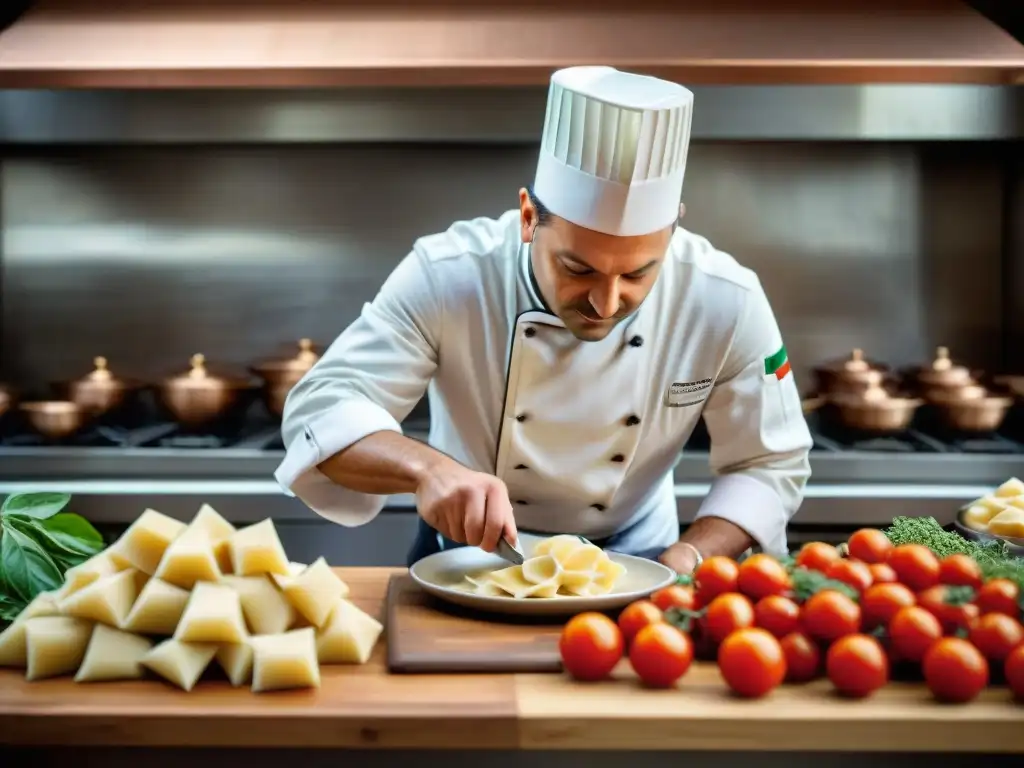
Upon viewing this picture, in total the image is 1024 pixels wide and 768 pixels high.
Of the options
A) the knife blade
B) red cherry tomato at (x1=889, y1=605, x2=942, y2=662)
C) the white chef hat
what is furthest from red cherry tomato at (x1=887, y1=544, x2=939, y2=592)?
the white chef hat

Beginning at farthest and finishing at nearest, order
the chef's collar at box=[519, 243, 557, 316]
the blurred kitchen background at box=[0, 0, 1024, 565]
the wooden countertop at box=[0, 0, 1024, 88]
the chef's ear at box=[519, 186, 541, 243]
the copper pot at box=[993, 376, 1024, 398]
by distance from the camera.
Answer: the blurred kitchen background at box=[0, 0, 1024, 565] < the copper pot at box=[993, 376, 1024, 398] < the wooden countertop at box=[0, 0, 1024, 88] < the chef's collar at box=[519, 243, 557, 316] < the chef's ear at box=[519, 186, 541, 243]

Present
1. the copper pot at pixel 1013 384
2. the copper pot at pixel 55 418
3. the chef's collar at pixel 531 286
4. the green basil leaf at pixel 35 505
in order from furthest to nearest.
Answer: the copper pot at pixel 1013 384, the copper pot at pixel 55 418, the chef's collar at pixel 531 286, the green basil leaf at pixel 35 505

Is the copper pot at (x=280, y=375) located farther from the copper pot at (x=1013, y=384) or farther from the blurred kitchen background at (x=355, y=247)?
the copper pot at (x=1013, y=384)

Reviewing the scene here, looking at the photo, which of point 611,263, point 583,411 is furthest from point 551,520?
point 611,263

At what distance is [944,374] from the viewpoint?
3.10 meters

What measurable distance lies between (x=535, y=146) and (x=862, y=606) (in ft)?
6.95

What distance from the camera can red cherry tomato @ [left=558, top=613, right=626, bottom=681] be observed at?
133 cm

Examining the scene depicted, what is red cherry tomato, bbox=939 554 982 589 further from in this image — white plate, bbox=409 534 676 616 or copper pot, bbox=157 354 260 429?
copper pot, bbox=157 354 260 429

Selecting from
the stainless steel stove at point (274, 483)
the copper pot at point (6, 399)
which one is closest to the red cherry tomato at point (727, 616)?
the stainless steel stove at point (274, 483)

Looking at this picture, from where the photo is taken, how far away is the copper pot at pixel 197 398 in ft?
9.94

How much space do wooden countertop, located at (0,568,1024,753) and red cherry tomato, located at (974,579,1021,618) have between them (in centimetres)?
11

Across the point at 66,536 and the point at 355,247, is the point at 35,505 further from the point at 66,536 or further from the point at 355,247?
the point at 355,247

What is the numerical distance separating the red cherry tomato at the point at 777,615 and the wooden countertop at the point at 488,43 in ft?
5.39

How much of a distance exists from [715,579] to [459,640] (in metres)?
0.33
